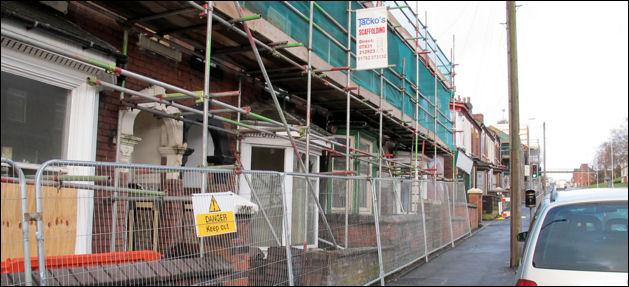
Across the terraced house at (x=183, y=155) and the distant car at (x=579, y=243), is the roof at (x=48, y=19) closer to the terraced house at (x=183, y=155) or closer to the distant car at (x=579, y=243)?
the terraced house at (x=183, y=155)

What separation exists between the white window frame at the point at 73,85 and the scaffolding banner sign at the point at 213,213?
44.1 inches

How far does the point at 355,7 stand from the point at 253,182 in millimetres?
6240

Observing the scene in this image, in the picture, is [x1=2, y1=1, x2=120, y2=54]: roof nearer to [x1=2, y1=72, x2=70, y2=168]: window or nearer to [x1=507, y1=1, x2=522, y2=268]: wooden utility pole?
[x1=2, y1=72, x2=70, y2=168]: window

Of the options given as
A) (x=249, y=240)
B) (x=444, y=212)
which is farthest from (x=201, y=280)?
(x=444, y=212)

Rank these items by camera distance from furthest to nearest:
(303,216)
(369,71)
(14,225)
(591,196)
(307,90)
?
(369,71) < (307,90) < (303,216) < (591,196) < (14,225)

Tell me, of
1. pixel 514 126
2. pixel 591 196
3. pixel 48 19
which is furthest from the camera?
pixel 514 126

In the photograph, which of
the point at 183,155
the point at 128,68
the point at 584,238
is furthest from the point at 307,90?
the point at 584,238

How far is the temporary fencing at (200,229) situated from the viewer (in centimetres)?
377

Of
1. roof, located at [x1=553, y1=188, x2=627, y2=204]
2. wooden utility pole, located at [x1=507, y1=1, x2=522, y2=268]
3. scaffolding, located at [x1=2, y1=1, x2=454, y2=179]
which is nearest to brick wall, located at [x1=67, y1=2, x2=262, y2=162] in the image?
scaffolding, located at [x1=2, y1=1, x2=454, y2=179]

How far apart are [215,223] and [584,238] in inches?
128

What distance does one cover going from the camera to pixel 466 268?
8.95 meters

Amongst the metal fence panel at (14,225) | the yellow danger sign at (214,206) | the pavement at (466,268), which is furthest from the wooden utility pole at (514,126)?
the metal fence panel at (14,225)

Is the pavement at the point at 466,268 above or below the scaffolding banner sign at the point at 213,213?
below

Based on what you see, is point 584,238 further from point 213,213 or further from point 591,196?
point 213,213
